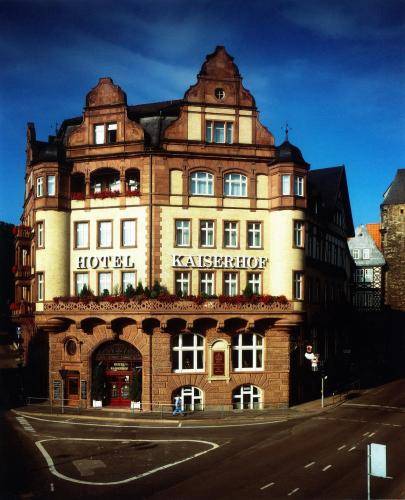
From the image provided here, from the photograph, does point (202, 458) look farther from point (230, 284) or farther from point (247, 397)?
point (230, 284)

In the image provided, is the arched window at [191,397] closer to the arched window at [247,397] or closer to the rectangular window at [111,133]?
the arched window at [247,397]

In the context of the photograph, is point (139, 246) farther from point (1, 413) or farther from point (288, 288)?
point (1, 413)

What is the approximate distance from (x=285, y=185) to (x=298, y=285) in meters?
7.53

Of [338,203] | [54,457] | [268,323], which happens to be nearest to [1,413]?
[54,457]

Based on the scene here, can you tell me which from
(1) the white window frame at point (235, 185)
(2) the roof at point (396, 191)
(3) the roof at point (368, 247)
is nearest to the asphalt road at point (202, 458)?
(1) the white window frame at point (235, 185)

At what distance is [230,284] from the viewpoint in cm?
4791

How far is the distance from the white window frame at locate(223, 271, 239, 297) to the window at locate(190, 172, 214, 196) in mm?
6277

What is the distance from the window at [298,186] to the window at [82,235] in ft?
52.1

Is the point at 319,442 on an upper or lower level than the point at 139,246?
lower

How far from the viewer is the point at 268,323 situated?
1850 inches

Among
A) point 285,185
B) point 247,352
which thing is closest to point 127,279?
point 247,352

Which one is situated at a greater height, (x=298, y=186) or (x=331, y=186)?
(x=331, y=186)

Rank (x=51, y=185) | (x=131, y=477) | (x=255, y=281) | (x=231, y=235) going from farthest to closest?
(x=255, y=281), (x=231, y=235), (x=51, y=185), (x=131, y=477)

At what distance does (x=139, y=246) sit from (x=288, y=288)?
1136cm
